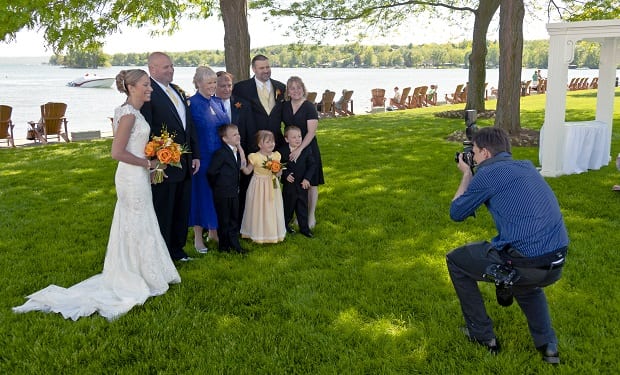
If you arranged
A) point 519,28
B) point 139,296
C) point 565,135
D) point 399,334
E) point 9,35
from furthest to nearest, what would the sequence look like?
point 9,35 → point 519,28 → point 565,135 → point 139,296 → point 399,334

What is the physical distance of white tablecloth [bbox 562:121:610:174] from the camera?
Result: 35.3 ft

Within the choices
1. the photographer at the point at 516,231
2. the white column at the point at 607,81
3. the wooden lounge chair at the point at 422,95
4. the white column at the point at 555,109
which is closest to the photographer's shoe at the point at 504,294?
the photographer at the point at 516,231

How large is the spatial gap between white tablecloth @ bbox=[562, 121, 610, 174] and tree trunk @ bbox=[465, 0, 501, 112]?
33.2 ft

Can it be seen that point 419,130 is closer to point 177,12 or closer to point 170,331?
point 177,12

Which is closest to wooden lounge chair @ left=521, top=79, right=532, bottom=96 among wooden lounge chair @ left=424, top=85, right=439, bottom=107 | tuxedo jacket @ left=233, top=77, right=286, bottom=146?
wooden lounge chair @ left=424, top=85, right=439, bottom=107

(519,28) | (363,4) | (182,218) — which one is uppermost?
(363,4)

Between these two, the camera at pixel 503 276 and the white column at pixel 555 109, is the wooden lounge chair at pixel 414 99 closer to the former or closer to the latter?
the white column at pixel 555 109

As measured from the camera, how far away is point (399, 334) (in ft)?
15.0

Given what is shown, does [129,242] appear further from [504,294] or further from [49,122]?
[49,122]

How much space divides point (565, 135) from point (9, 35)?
1367cm

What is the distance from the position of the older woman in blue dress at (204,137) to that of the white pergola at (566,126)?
688cm

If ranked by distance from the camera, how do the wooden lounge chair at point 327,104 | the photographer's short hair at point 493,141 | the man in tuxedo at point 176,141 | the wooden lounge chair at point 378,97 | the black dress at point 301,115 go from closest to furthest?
the photographer's short hair at point 493,141
the man in tuxedo at point 176,141
the black dress at point 301,115
the wooden lounge chair at point 327,104
the wooden lounge chair at point 378,97

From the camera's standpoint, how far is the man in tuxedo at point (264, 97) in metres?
6.96

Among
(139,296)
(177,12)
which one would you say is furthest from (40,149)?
(139,296)
